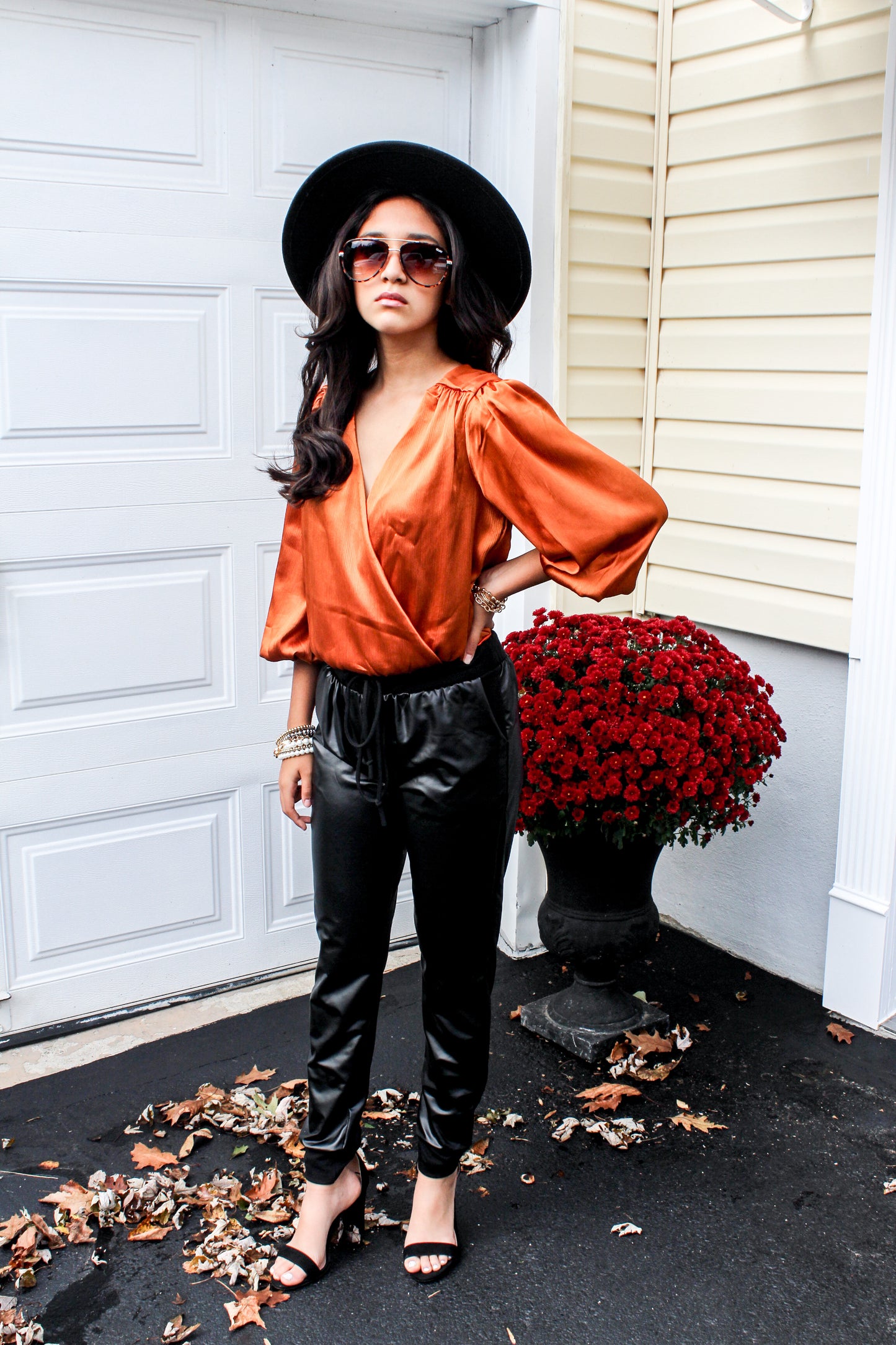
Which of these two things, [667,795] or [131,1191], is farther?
[667,795]

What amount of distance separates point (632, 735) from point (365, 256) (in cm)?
124

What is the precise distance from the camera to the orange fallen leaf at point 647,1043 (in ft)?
9.87

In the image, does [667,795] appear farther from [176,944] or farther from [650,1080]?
[176,944]

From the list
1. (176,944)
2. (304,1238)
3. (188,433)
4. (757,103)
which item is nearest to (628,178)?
(757,103)

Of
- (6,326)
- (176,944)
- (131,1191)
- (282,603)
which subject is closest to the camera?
(282,603)

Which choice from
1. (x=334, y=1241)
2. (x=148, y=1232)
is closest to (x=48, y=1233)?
(x=148, y=1232)

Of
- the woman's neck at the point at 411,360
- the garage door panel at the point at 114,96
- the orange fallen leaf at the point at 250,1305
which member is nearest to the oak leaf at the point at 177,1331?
the orange fallen leaf at the point at 250,1305

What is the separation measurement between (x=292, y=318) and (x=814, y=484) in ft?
4.68

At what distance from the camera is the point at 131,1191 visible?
8.09 feet

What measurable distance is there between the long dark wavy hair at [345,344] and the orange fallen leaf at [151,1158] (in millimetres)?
1451

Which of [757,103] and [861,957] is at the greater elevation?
[757,103]

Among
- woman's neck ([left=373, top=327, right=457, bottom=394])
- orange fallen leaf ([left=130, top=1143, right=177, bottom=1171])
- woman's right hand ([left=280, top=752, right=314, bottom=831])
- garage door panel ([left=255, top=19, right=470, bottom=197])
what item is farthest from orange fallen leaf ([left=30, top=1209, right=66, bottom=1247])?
garage door panel ([left=255, top=19, right=470, bottom=197])

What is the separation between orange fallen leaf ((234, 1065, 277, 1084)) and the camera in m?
2.89

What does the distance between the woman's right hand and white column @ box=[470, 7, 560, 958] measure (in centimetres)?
120
